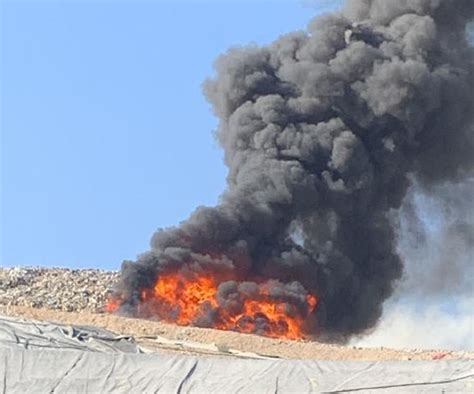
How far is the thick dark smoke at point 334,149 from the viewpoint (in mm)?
41938

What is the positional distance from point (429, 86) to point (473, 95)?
3.26 meters

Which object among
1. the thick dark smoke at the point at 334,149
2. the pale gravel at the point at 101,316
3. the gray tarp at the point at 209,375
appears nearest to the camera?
the gray tarp at the point at 209,375

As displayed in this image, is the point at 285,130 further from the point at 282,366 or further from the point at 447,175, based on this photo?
the point at 282,366

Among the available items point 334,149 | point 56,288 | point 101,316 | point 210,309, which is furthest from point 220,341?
point 334,149

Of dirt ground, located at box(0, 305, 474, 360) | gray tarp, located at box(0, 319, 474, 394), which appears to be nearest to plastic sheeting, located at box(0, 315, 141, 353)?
gray tarp, located at box(0, 319, 474, 394)

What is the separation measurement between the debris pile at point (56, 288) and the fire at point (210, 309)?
1055mm

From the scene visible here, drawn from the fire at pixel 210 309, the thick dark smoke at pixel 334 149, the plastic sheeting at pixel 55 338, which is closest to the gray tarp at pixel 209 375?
the plastic sheeting at pixel 55 338

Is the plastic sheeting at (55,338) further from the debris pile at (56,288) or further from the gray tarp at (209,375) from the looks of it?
the debris pile at (56,288)

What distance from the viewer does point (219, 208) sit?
139 ft

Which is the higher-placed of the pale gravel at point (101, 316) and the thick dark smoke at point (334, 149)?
the thick dark smoke at point (334, 149)

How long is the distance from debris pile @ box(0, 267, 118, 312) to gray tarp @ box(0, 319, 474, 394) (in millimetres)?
20756

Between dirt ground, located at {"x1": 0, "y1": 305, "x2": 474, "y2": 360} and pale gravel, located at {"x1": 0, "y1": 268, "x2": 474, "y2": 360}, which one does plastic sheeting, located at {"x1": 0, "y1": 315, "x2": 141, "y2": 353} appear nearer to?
pale gravel, located at {"x1": 0, "y1": 268, "x2": 474, "y2": 360}

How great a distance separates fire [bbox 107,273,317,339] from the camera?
3803cm

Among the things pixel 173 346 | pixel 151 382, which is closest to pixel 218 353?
pixel 173 346
